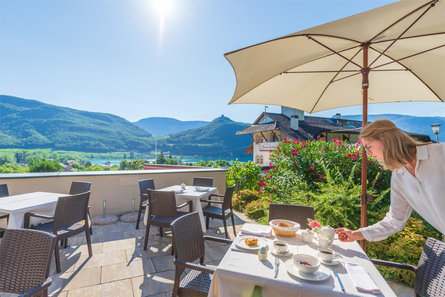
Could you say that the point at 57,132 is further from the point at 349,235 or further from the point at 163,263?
the point at 349,235

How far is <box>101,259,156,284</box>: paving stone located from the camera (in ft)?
8.07

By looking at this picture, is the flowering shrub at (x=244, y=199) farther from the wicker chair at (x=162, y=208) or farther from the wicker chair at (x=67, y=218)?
the wicker chair at (x=67, y=218)

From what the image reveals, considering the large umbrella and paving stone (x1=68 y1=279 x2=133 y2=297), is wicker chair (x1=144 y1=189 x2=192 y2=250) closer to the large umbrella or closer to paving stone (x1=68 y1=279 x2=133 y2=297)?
paving stone (x1=68 y1=279 x2=133 y2=297)

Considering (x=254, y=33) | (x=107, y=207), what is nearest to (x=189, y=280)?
(x=107, y=207)

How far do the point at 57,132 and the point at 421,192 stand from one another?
71.8 meters

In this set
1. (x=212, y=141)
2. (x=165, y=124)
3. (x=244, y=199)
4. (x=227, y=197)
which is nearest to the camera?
(x=227, y=197)

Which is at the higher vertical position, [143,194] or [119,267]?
[143,194]

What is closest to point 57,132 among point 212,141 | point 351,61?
point 212,141

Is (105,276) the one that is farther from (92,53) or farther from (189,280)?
(92,53)

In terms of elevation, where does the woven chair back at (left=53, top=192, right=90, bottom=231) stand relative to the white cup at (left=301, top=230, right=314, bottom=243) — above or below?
below

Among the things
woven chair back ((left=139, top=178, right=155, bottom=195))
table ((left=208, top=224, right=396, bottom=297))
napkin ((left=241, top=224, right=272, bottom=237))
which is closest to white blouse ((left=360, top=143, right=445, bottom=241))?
table ((left=208, top=224, right=396, bottom=297))

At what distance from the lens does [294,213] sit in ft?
7.88

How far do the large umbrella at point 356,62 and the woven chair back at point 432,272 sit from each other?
790 millimetres

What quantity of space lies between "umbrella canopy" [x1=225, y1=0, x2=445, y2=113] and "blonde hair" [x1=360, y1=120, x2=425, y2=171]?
0.78 m
